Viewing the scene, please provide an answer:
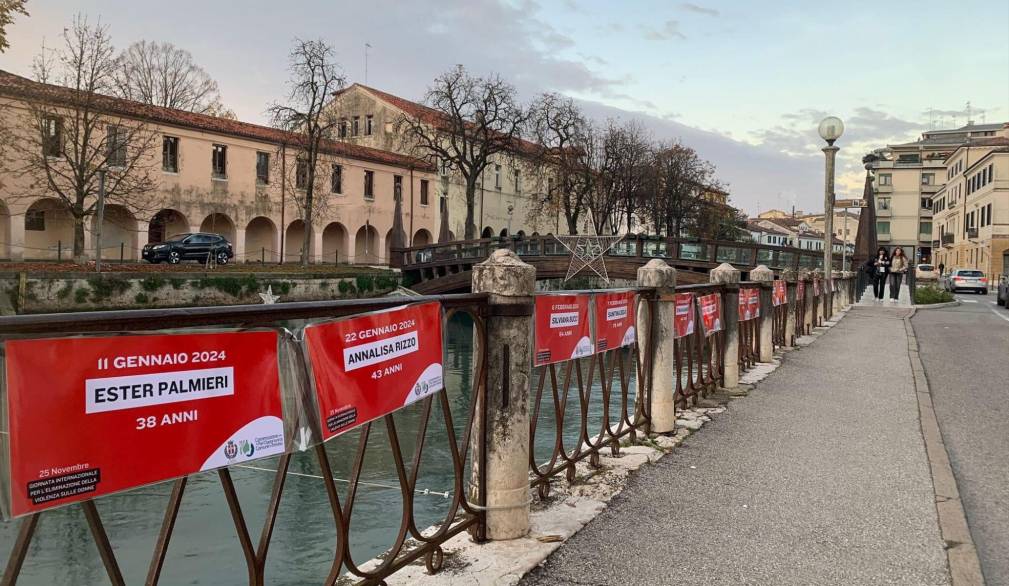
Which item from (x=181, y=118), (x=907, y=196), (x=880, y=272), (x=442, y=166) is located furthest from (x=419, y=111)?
(x=907, y=196)

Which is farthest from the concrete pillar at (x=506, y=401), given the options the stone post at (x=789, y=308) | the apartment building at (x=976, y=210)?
the apartment building at (x=976, y=210)

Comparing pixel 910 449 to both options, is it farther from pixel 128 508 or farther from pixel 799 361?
pixel 128 508

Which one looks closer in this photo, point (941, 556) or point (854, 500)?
point (941, 556)

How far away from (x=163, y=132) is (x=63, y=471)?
133ft

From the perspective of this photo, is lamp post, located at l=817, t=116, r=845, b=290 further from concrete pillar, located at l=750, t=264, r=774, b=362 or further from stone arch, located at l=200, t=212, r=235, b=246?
stone arch, located at l=200, t=212, r=235, b=246

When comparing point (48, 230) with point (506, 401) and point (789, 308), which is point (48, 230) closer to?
point (789, 308)

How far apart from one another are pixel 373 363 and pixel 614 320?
2.97 meters

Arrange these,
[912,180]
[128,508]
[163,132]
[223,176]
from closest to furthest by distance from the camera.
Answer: [128,508]
[163,132]
[223,176]
[912,180]

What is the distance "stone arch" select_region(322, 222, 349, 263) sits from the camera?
48844mm

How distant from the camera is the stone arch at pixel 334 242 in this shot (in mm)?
48844

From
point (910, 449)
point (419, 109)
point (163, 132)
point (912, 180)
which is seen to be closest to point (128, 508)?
point (910, 449)

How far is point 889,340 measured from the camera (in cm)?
1521

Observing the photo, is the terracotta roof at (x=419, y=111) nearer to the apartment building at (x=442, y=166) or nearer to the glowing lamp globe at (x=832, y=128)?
the apartment building at (x=442, y=166)

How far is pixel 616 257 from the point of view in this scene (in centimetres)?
3481
